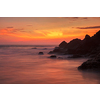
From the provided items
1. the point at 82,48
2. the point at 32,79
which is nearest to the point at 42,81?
the point at 32,79

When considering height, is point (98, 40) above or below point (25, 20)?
above

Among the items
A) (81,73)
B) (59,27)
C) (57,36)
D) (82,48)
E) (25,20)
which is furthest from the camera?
(82,48)

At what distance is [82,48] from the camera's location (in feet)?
73.5

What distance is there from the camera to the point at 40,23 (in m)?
12.5

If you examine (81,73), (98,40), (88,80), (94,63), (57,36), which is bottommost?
(88,80)

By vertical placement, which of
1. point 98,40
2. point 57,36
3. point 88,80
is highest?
point 98,40

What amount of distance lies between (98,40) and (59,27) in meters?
11.3

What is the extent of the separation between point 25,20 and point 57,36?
3739 millimetres

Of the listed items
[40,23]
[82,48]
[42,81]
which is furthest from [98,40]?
[42,81]

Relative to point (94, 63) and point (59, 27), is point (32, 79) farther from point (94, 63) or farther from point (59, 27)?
point (59, 27)

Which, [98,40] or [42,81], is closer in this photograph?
[42,81]

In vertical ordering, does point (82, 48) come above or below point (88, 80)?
above

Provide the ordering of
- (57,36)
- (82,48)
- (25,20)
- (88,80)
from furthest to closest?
(82,48)
(57,36)
(25,20)
(88,80)

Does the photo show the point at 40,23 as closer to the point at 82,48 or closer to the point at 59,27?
the point at 59,27
